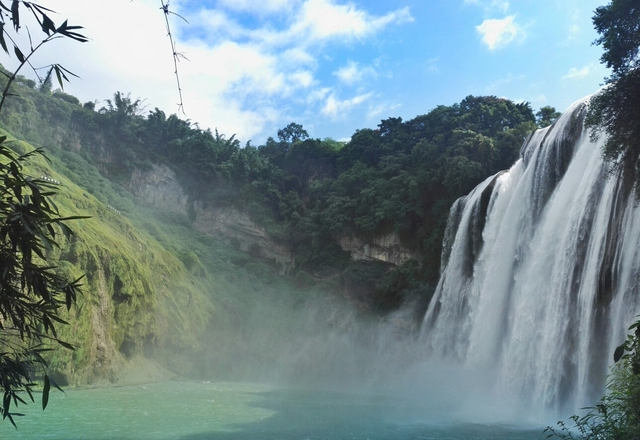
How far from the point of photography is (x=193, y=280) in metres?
37.7

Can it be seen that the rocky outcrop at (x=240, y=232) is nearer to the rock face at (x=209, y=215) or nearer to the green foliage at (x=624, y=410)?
the rock face at (x=209, y=215)

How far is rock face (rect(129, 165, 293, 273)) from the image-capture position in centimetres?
4678

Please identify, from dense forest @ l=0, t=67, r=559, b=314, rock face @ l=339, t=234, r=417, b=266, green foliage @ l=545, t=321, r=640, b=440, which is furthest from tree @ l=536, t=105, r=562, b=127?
green foliage @ l=545, t=321, r=640, b=440

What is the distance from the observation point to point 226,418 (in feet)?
62.6

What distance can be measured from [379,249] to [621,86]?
84.4ft

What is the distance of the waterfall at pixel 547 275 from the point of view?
15.6 metres

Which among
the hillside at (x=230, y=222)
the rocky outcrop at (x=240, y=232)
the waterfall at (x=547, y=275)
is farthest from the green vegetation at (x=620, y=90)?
the rocky outcrop at (x=240, y=232)

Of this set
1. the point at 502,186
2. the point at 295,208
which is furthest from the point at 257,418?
the point at 295,208

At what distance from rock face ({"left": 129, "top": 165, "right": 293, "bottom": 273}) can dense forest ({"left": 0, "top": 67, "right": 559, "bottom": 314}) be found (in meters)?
0.72

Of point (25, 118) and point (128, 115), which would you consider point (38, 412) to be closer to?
point (25, 118)

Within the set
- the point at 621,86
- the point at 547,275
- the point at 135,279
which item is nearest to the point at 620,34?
the point at 621,86

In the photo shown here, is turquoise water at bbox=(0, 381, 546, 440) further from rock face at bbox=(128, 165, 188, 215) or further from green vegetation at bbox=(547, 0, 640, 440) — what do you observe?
rock face at bbox=(128, 165, 188, 215)

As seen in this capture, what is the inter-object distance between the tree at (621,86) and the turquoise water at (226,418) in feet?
27.7

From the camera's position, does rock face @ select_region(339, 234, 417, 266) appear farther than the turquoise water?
Yes
